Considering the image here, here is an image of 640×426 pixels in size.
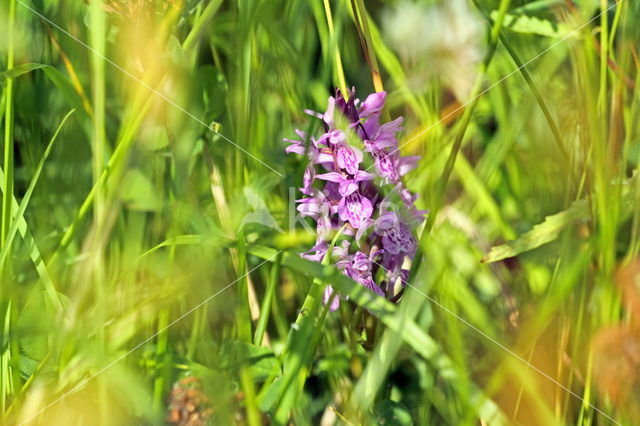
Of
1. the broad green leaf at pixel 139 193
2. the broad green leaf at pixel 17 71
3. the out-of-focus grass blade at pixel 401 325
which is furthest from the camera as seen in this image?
the broad green leaf at pixel 139 193

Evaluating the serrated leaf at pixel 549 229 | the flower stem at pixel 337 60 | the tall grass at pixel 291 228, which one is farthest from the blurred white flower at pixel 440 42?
the serrated leaf at pixel 549 229

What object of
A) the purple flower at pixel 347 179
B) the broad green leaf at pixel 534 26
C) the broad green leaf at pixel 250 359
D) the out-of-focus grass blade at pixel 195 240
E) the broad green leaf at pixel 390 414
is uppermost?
the broad green leaf at pixel 534 26

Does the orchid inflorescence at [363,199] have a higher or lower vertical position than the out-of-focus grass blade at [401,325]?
higher

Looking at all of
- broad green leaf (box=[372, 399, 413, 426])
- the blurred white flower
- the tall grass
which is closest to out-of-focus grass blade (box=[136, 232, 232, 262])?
the tall grass

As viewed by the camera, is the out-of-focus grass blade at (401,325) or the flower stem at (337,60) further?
the flower stem at (337,60)

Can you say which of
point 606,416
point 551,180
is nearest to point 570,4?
point 551,180

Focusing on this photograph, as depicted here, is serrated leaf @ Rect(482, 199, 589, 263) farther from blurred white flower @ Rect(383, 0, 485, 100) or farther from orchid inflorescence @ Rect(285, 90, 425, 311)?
blurred white flower @ Rect(383, 0, 485, 100)

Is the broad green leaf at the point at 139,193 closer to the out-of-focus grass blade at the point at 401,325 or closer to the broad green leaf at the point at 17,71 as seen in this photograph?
the broad green leaf at the point at 17,71

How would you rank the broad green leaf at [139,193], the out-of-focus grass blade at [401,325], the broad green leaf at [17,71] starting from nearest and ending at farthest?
1. the out-of-focus grass blade at [401,325]
2. the broad green leaf at [17,71]
3. the broad green leaf at [139,193]
